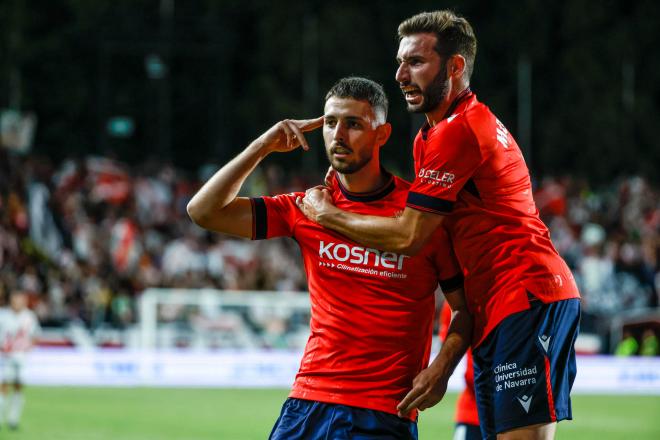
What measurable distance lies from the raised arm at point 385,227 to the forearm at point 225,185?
0.36 meters

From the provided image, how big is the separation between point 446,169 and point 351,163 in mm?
438

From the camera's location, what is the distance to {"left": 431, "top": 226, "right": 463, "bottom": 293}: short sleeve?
4773mm

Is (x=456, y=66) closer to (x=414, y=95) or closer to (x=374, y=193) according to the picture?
(x=414, y=95)

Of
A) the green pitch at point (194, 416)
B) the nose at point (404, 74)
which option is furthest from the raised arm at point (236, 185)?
the green pitch at point (194, 416)

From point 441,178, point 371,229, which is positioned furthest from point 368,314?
point 441,178

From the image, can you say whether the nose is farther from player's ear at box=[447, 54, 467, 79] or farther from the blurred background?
the blurred background

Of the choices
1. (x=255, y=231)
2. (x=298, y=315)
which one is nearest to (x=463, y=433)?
(x=255, y=231)

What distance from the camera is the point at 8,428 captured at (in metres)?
12.6

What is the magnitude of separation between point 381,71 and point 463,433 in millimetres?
25929

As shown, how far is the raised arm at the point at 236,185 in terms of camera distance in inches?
192

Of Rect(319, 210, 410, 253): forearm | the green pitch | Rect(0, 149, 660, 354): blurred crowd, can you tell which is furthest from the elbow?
Rect(0, 149, 660, 354): blurred crowd

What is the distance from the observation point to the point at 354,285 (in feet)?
15.6

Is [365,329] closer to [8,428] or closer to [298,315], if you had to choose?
[8,428]

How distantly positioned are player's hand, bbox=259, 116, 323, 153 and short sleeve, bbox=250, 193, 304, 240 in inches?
10.0
